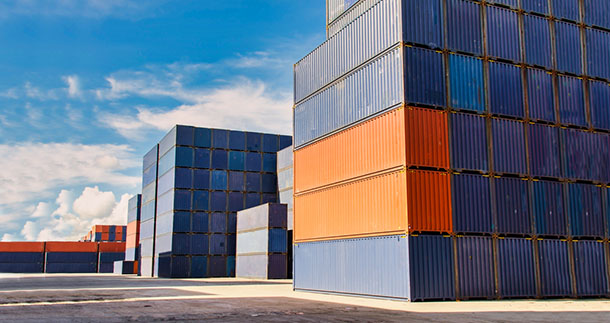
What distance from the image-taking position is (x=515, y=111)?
2398 cm

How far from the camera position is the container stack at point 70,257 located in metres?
93.7

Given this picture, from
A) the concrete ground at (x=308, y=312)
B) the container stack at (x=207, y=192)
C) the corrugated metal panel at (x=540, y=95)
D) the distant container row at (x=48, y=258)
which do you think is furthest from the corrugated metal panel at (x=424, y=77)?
the distant container row at (x=48, y=258)

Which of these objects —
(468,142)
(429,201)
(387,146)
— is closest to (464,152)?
(468,142)

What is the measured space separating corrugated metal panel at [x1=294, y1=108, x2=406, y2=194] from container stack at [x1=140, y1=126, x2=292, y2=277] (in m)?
27.5

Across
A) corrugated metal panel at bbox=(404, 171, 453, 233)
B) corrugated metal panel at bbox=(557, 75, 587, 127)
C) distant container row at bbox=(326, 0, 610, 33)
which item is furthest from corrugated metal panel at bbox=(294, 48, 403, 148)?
corrugated metal panel at bbox=(557, 75, 587, 127)

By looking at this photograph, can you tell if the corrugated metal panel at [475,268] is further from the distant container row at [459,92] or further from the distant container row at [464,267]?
the distant container row at [459,92]

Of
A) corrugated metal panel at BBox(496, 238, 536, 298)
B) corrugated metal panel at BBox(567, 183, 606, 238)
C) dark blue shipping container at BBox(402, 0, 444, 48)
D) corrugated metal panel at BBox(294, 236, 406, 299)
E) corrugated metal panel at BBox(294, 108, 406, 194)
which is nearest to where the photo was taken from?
corrugated metal panel at BBox(294, 236, 406, 299)

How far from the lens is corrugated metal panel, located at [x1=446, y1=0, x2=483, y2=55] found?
76.3 feet

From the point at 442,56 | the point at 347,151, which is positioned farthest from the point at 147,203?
the point at 442,56

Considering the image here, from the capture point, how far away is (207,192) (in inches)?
2199

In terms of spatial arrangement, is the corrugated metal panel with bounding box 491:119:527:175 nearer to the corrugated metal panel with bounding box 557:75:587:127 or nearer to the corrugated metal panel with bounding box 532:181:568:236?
the corrugated metal panel with bounding box 532:181:568:236

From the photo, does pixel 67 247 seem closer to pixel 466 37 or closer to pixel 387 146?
pixel 387 146

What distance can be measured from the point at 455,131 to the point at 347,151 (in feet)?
16.5

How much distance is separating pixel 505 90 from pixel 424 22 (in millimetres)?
4742
